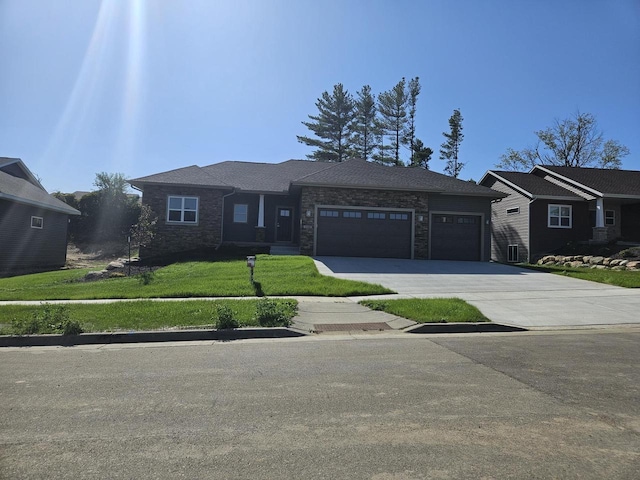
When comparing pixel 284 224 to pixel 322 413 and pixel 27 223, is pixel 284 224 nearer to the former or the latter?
pixel 27 223

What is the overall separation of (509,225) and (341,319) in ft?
70.7

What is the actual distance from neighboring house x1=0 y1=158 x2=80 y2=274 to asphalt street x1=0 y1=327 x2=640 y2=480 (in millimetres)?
17474

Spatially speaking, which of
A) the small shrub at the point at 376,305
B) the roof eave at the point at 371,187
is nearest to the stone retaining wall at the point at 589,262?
the roof eave at the point at 371,187

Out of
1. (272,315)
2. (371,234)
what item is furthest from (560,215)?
(272,315)

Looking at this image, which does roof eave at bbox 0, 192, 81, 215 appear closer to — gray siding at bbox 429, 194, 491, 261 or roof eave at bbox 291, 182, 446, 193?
roof eave at bbox 291, 182, 446, 193

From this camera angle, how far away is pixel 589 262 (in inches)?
808

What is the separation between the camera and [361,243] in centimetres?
2073

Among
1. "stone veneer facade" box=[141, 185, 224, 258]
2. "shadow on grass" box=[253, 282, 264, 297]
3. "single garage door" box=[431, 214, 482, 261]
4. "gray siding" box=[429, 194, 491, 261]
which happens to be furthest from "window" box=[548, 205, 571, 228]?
"shadow on grass" box=[253, 282, 264, 297]

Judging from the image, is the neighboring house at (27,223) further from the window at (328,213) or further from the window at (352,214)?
the window at (352,214)

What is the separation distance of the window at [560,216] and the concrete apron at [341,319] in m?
19.4

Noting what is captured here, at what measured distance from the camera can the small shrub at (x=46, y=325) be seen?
7402mm

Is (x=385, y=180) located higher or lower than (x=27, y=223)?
higher

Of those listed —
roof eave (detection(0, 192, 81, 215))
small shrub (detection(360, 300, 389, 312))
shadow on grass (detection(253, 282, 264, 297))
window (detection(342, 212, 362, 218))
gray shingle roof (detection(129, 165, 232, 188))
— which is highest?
gray shingle roof (detection(129, 165, 232, 188))

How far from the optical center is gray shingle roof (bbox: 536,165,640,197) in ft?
79.2
